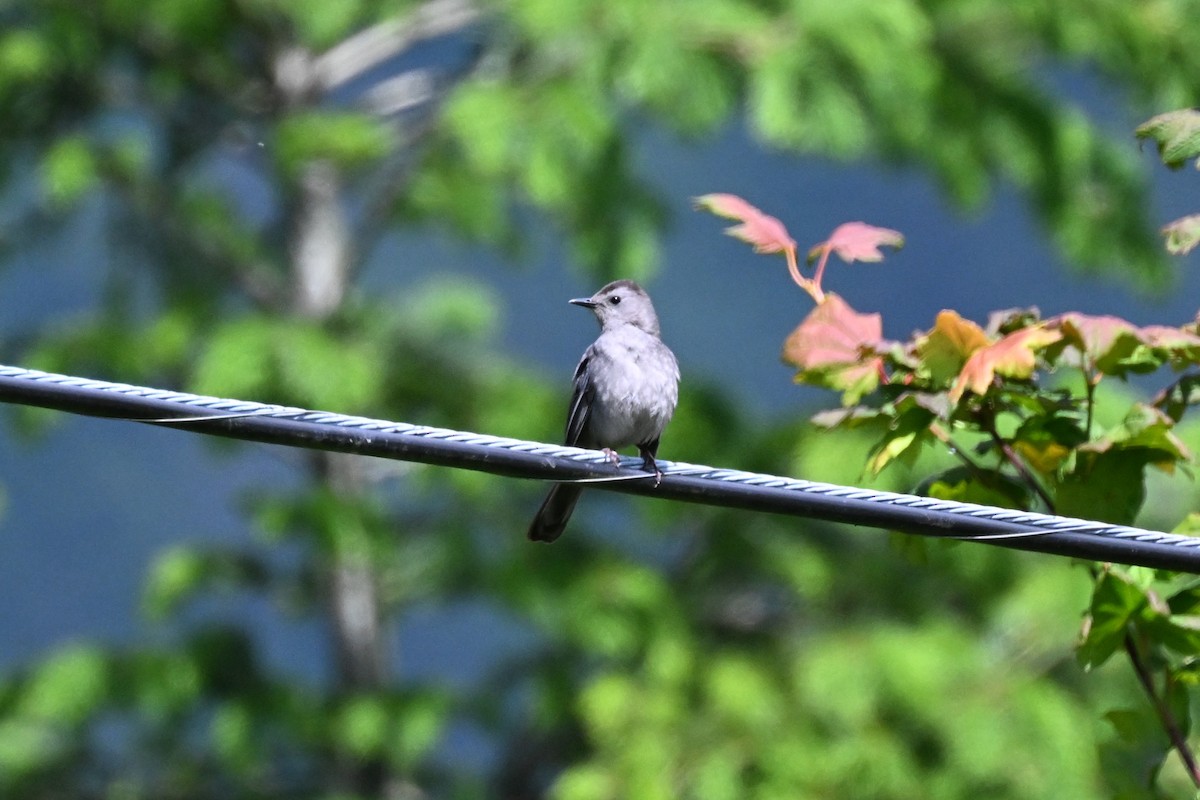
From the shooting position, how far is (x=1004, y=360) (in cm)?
285

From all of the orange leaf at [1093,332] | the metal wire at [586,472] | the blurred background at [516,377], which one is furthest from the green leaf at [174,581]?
the orange leaf at [1093,332]

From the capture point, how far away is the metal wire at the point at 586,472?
2689 mm

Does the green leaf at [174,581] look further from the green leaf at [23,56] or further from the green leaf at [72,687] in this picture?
the green leaf at [23,56]

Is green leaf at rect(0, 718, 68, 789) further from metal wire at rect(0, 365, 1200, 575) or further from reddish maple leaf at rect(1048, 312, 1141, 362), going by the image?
reddish maple leaf at rect(1048, 312, 1141, 362)

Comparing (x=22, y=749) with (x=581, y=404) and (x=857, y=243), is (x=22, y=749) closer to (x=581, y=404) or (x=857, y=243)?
(x=581, y=404)

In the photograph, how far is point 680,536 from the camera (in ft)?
24.1

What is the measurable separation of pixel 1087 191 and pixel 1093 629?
461 centimetres

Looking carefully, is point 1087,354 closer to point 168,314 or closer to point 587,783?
point 587,783

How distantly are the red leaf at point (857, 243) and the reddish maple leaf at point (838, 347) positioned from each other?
88mm

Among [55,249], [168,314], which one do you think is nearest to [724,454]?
[168,314]

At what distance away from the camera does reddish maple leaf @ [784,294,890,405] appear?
3.05 meters

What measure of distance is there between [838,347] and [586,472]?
0.52 meters

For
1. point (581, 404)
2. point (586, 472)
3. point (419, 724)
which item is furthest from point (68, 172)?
point (586, 472)

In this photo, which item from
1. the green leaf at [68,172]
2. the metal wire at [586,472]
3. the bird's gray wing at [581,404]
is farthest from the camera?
the green leaf at [68,172]
